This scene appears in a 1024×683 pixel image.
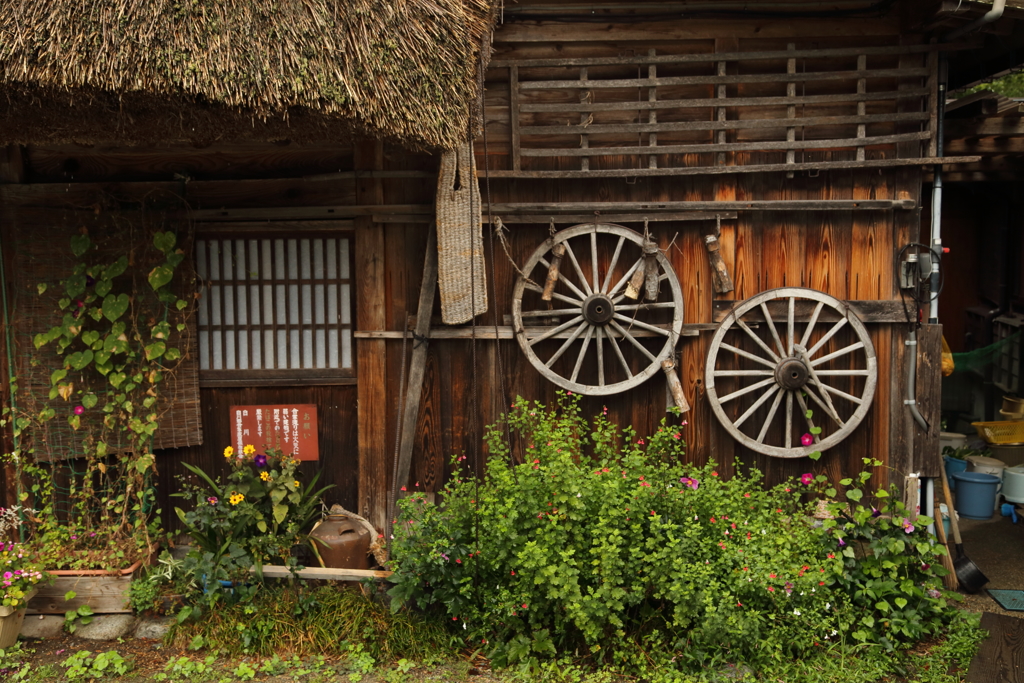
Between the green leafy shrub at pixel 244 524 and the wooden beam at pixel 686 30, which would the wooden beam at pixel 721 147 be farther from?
the green leafy shrub at pixel 244 524

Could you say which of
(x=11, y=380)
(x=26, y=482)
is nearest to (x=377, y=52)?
(x=11, y=380)

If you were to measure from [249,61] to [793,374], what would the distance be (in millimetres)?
3861

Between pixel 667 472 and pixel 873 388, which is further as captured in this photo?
pixel 873 388

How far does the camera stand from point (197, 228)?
17.5 ft

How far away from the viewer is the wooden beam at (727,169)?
512cm

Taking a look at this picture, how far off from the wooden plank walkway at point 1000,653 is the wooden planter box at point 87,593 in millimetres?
4951

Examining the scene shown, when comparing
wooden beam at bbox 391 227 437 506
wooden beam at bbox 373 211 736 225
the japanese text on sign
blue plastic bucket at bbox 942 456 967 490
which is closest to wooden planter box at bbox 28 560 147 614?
the japanese text on sign

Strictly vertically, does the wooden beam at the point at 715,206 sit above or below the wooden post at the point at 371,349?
above

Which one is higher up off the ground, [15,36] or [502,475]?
[15,36]

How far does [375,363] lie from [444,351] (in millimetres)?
484

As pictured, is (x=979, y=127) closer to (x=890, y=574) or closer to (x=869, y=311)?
(x=869, y=311)

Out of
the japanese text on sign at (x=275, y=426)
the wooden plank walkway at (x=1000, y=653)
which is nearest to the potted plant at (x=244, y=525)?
the japanese text on sign at (x=275, y=426)

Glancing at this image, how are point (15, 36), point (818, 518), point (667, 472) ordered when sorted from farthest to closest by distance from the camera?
1. point (818, 518)
2. point (667, 472)
3. point (15, 36)

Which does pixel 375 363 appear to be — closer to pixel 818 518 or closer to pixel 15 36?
pixel 15 36
